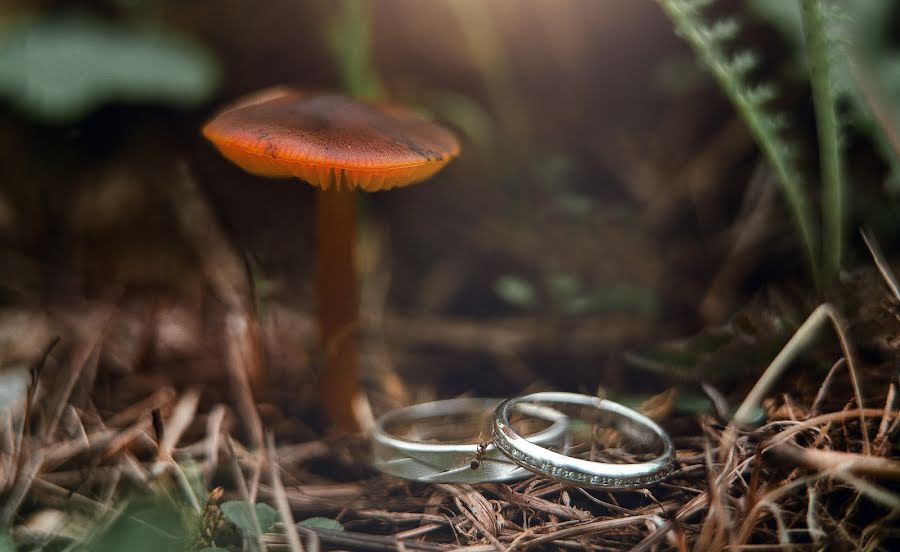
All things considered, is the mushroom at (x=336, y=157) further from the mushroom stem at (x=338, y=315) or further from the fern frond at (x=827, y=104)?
the fern frond at (x=827, y=104)

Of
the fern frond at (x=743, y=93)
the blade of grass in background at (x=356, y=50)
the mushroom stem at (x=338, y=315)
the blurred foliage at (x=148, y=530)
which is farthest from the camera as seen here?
the blade of grass in background at (x=356, y=50)

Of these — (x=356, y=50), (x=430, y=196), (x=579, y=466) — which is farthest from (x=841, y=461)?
(x=430, y=196)

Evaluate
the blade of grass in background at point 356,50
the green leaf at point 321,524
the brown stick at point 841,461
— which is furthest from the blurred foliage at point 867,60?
the green leaf at point 321,524

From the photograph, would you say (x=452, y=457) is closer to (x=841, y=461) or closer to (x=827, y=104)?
(x=841, y=461)

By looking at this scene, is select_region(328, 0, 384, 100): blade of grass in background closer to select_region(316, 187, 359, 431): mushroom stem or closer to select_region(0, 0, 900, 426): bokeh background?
select_region(0, 0, 900, 426): bokeh background

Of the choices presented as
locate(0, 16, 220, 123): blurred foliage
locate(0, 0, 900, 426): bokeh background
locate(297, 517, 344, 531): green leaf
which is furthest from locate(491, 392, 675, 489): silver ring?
locate(0, 16, 220, 123): blurred foliage

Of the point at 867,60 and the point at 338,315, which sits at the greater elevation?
the point at 867,60

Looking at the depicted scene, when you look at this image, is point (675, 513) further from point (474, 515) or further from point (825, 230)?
point (825, 230)
